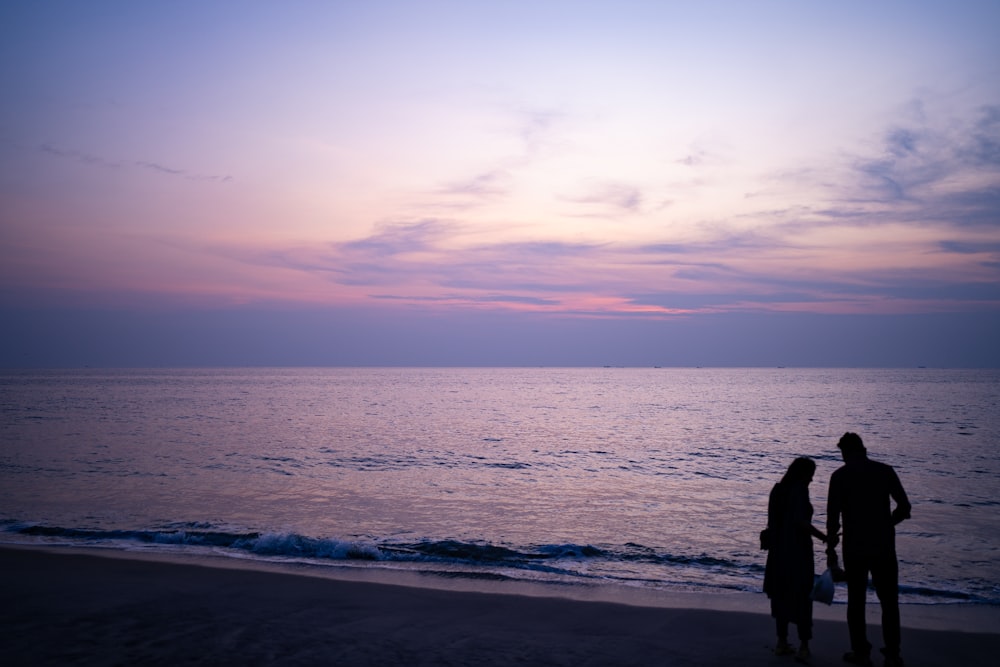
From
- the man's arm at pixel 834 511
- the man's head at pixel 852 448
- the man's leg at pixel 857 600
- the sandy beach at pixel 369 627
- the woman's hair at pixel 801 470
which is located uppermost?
the man's head at pixel 852 448

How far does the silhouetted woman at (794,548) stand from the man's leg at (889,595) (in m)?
0.64

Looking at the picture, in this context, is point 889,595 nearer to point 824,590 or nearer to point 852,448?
point 824,590

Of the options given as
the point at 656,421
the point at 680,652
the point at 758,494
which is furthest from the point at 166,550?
the point at 656,421

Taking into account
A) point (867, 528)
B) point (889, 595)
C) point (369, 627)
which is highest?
point (867, 528)

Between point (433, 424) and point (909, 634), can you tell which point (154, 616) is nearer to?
point (909, 634)

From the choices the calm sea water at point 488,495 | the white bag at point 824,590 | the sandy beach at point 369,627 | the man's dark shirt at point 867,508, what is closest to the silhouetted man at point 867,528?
the man's dark shirt at point 867,508

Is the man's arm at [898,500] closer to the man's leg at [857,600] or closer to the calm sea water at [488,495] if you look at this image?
the man's leg at [857,600]

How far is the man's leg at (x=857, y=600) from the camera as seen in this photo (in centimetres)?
711

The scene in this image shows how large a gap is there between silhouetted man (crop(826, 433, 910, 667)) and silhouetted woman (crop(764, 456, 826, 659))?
253 mm

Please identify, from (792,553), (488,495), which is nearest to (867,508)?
(792,553)

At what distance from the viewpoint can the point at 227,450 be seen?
103ft

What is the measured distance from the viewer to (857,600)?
720cm

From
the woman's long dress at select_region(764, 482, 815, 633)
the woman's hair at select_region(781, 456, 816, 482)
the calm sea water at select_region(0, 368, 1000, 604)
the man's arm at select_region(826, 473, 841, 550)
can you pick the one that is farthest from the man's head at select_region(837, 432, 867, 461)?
the calm sea water at select_region(0, 368, 1000, 604)

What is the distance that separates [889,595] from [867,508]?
0.96m
